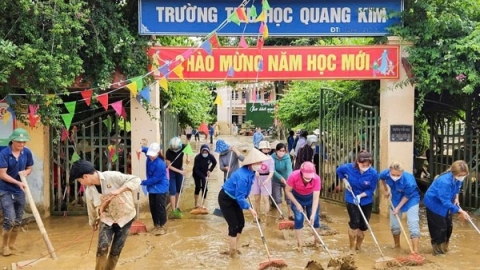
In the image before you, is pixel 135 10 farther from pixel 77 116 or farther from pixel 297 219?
pixel 297 219

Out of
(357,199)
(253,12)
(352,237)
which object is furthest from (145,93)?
(352,237)

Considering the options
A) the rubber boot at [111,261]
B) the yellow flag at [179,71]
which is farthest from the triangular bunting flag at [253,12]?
the rubber boot at [111,261]

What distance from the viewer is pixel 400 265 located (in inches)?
244

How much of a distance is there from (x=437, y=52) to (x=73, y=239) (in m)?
6.79

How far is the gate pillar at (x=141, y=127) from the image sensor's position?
29.6 feet

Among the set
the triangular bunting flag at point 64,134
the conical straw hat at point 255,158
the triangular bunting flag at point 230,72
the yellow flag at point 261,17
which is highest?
the yellow flag at point 261,17

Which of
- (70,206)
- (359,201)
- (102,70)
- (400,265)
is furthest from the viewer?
(70,206)

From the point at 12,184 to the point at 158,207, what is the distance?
2254mm

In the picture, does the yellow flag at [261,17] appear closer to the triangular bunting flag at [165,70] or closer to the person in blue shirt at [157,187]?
the triangular bunting flag at [165,70]

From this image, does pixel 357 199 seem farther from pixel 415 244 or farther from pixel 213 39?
pixel 213 39

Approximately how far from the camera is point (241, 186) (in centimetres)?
629

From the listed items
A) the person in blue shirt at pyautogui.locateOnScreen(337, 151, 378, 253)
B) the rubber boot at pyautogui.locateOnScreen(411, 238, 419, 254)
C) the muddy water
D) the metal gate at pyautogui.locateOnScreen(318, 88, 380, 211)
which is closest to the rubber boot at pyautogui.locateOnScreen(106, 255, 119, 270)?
the muddy water

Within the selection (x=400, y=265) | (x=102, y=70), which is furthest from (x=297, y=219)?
(x=102, y=70)

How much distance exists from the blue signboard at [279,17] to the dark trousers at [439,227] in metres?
3.71
